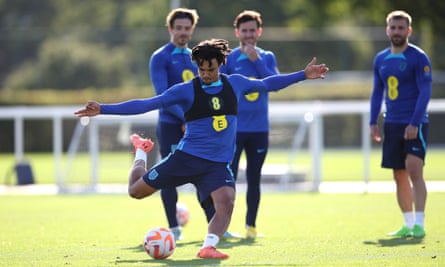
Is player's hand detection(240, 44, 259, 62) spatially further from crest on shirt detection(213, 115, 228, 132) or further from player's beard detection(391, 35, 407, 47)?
crest on shirt detection(213, 115, 228, 132)

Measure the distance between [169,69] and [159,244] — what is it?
2623 mm

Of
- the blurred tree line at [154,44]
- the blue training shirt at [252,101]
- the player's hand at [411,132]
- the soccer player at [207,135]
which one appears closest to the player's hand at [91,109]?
the soccer player at [207,135]

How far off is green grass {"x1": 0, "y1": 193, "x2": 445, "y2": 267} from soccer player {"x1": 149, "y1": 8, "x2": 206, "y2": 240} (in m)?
0.50

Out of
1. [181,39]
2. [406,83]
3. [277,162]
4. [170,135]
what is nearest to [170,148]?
[170,135]

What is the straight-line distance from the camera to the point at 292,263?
26.9 feet

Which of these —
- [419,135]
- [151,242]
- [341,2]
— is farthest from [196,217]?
[341,2]

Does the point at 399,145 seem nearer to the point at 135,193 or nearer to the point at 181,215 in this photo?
the point at 181,215

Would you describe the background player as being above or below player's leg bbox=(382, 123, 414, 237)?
above

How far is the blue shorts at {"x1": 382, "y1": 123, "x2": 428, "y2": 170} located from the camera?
417 inches

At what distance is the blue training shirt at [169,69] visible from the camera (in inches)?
414

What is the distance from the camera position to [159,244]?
8.62 m

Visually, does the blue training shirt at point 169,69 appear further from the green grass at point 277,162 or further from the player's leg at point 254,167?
the green grass at point 277,162

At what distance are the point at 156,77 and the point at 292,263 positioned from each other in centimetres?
313

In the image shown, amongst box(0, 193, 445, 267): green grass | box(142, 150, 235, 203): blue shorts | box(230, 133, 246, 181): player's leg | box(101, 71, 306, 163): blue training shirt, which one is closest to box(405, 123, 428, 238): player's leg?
box(0, 193, 445, 267): green grass
